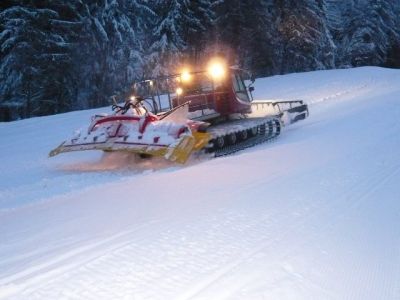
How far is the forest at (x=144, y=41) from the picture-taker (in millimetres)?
20078

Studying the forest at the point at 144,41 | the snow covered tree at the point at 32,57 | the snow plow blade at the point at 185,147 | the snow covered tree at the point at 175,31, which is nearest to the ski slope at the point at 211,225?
the snow plow blade at the point at 185,147

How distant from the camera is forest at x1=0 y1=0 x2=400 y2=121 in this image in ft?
65.9

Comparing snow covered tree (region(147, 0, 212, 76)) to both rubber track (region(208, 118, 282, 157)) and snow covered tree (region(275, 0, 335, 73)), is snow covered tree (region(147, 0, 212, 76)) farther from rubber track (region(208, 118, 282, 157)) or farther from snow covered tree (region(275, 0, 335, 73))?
rubber track (region(208, 118, 282, 157))

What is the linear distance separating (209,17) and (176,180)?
72.3ft

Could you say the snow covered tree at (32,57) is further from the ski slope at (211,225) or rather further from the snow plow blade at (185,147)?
the snow plow blade at (185,147)

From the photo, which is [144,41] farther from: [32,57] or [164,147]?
[164,147]

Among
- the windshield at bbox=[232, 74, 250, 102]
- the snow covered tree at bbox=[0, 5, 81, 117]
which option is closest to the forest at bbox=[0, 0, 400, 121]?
the snow covered tree at bbox=[0, 5, 81, 117]

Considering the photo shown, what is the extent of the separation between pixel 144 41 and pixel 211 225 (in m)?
22.5

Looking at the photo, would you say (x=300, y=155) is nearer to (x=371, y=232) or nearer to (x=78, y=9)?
(x=371, y=232)

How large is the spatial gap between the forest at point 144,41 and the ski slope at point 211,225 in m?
9.27

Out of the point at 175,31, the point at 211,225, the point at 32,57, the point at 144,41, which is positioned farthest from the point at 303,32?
the point at 211,225

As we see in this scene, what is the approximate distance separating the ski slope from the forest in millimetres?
9274

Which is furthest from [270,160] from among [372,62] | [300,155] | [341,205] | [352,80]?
[372,62]

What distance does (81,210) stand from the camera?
5.55 meters
